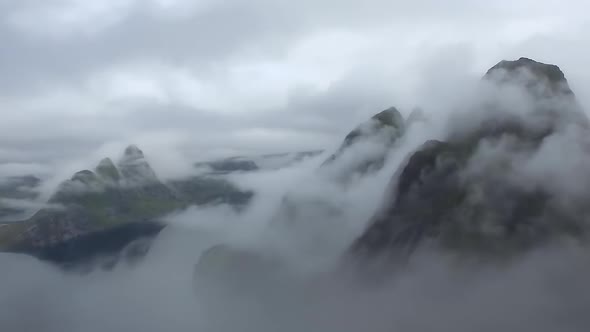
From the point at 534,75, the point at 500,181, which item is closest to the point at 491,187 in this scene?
the point at 500,181

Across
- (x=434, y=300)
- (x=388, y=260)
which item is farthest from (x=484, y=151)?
(x=434, y=300)

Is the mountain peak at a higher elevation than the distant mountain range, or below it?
higher

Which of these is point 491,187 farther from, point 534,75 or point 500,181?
point 534,75

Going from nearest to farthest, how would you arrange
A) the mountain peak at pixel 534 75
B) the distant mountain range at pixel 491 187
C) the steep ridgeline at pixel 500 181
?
the distant mountain range at pixel 491 187, the steep ridgeline at pixel 500 181, the mountain peak at pixel 534 75

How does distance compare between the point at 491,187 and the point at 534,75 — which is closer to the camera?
the point at 491,187

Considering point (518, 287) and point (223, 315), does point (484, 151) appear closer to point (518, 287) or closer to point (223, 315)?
point (518, 287)

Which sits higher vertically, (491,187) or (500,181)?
(500,181)
